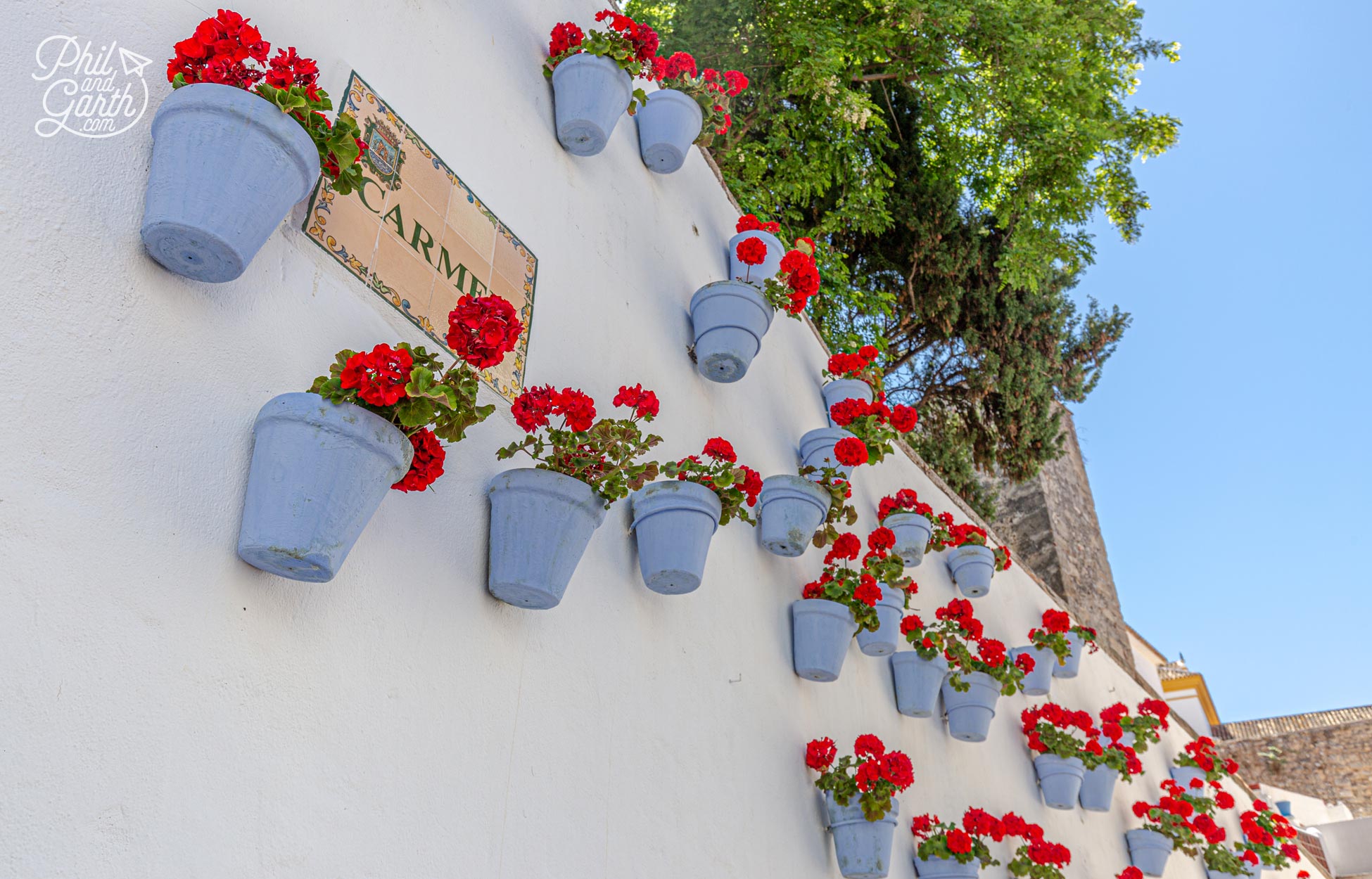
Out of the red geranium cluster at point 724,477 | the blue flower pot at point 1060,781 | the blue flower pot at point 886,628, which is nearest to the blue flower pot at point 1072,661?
the blue flower pot at point 1060,781

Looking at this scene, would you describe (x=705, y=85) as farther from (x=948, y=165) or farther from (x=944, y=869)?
(x=948, y=165)

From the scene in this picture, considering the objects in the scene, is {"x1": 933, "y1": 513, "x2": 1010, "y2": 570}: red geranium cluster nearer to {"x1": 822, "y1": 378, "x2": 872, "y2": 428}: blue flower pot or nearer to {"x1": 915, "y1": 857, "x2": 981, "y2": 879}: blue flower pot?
{"x1": 822, "y1": 378, "x2": 872, "y2": 428}: blue flower pot

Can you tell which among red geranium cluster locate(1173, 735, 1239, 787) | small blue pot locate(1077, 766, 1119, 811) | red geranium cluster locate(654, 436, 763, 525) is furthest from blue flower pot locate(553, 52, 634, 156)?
red geranium cluster locate(1173, 735, 1239, 787)

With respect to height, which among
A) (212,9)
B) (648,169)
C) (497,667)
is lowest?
(497,667)

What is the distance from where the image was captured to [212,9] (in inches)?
65.1

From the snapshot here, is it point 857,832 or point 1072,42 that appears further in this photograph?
point 1072,42

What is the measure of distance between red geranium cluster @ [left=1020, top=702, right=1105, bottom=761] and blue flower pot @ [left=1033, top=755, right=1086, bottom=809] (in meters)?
0.03

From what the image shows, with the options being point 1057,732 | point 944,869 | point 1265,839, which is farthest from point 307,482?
point 1265,839

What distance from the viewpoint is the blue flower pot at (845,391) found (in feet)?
13.5

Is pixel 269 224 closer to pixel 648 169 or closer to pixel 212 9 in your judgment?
pixel 212 9

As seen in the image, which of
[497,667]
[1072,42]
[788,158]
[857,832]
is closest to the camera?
[497,667]

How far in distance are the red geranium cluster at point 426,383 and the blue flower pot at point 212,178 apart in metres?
0.22

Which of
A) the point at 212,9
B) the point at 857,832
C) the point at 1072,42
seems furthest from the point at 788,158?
the point at 212,9

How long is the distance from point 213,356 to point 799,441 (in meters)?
2.58
